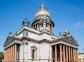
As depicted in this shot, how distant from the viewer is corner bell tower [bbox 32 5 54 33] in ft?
221

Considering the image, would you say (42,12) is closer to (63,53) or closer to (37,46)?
(37,46)

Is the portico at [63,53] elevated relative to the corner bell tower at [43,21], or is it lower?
lower

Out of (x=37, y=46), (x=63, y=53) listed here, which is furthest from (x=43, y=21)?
(x=63, y=53)

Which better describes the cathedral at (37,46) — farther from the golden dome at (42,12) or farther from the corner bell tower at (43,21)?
the golden dome at (42,12)

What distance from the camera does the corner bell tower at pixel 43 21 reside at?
221ft

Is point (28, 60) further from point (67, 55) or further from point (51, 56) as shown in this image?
point (67, 55)

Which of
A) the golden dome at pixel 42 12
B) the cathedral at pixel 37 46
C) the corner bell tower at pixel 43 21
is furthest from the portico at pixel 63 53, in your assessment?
the golden dome at pixel 42 12

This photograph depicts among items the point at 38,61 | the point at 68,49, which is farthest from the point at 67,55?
the point at 38,61

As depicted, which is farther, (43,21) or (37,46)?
(43,21)

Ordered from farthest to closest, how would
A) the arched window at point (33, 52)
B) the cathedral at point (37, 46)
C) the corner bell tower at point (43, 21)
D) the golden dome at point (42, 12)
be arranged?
the golden dome at point (42, 12) → the corner bell tower at point (43, 21) → the arched window at point (33, 52) → the cathedral at point (37, 46)

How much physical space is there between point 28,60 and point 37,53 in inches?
135

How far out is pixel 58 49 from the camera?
61.5 m

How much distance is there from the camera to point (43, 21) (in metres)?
67.2

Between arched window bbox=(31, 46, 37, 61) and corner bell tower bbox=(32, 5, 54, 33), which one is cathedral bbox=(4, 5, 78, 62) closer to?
arched window bbox=(31, 46, 37, 61)
